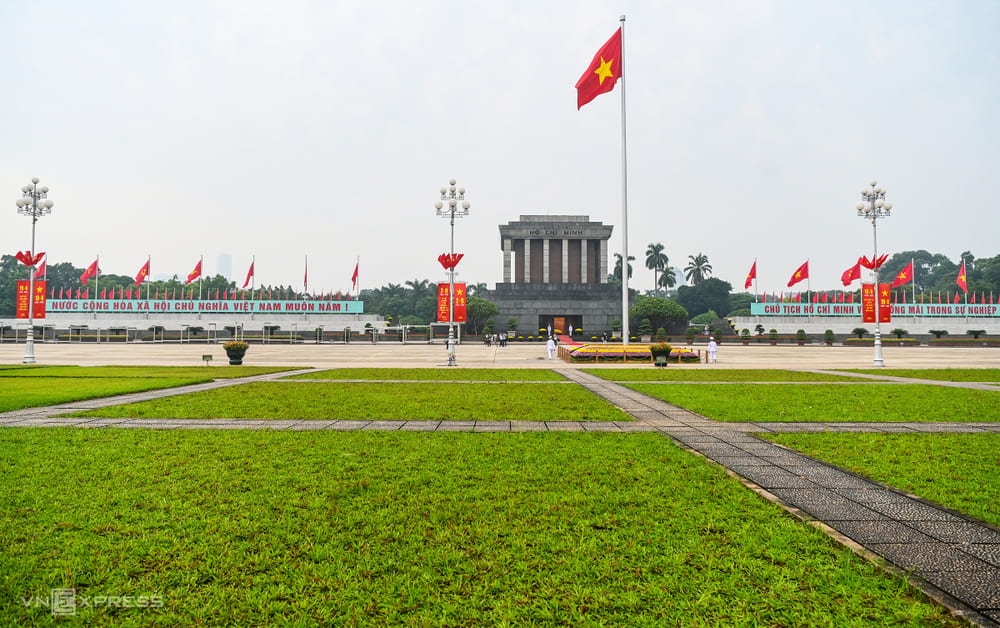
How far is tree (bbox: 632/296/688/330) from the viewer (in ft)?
202

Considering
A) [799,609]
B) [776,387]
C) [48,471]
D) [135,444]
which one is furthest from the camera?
[776,387]

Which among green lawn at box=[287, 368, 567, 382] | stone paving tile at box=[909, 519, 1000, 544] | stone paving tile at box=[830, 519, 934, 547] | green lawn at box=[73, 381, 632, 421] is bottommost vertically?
green lawn at box=[287, 368, 567, 382]

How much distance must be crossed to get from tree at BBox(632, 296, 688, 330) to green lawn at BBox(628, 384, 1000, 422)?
4761cm

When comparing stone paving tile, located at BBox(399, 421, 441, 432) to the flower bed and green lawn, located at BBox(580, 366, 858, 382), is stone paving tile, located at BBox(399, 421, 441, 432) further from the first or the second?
the flower bed

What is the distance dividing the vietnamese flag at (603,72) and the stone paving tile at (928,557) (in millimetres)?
23840

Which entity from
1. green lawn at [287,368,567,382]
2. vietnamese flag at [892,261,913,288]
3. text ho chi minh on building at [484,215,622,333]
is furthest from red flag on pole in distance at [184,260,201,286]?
vietnamese flag at [892,261,913,288]

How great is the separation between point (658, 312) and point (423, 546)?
201 feet

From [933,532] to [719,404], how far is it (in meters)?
6.80

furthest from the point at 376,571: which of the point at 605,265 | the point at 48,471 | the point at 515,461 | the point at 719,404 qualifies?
the point at 605,265

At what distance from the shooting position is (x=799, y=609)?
2719 millimetres

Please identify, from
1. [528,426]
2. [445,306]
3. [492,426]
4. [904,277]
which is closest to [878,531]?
[528,426]

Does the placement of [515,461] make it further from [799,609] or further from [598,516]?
[799,609]

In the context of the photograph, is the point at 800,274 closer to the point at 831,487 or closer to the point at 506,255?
the point at 506,255

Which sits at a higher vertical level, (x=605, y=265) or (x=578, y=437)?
(x=605, y=265)
